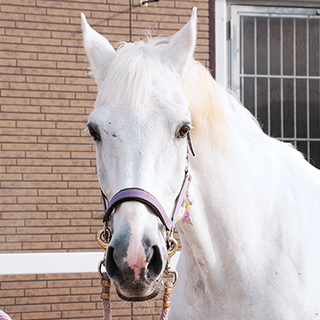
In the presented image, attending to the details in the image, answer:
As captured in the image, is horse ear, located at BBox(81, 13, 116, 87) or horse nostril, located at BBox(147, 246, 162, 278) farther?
horse ear, located at BBox(81, 13, 116, 87)

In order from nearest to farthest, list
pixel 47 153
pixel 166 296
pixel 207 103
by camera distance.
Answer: pixel 166 296
pixel 207 103
pixel 47 153

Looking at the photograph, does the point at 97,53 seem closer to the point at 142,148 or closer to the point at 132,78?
the point at 132,78

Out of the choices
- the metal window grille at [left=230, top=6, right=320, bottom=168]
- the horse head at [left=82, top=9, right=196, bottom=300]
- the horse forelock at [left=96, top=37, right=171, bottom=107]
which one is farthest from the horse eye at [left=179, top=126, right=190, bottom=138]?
the metal window grille at [left=230, top=6, right=320, bottom=168]

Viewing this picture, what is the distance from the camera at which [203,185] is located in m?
2.14

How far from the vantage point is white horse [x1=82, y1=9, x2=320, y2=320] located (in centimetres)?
174

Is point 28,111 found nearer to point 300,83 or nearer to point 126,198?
point 300,83

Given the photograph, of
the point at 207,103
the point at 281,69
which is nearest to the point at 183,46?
the point at 207,103

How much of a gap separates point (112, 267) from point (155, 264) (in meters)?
0.15

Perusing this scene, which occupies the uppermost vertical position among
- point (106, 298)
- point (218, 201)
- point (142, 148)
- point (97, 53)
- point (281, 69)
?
point (281, 69)

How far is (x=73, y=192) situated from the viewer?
534cm

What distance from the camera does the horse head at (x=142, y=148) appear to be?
1.63m

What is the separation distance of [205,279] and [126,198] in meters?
0.74

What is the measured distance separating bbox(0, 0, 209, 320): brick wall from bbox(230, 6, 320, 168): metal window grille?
1.65 metres

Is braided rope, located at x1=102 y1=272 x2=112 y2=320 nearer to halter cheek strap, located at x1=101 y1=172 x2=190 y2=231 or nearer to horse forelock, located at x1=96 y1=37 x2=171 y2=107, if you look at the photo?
halter cheek strap, located at x1=101 y1=172 x2=190 y2=231
